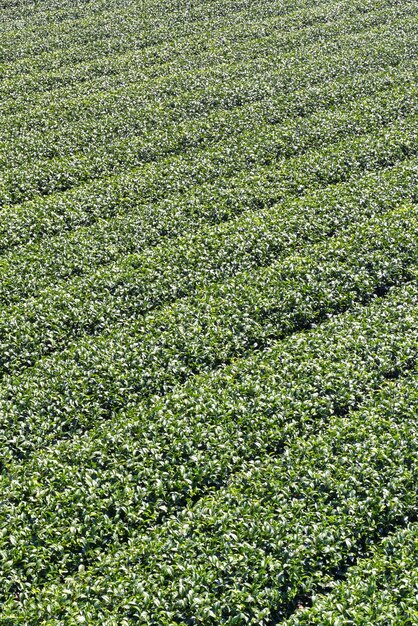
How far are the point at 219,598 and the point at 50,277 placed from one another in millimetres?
8939

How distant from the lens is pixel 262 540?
8.75 meters

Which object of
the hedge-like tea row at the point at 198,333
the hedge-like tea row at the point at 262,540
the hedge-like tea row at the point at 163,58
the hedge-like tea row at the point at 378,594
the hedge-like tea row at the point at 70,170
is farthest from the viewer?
the hedge-like tea row at the point at 163,58

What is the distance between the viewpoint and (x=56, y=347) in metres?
13.2

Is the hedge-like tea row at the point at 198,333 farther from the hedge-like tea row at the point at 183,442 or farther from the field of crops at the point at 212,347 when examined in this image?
the hedge-like tea row at the point at 183,442

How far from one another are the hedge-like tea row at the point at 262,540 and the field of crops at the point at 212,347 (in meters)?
0.03

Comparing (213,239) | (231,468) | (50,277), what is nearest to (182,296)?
(213,239)

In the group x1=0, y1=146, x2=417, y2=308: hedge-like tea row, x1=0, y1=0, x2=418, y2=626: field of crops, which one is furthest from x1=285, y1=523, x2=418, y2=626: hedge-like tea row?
x1=0, y1=146, x2=417, y2=308: hedge-like tea row

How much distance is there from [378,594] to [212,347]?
5660 mm

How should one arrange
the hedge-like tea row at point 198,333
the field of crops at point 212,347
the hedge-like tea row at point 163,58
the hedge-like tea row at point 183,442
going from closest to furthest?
the field of crops at point 212,347
the hedge-like tea row at point 183,442
the hedge-like tea row at point 198,333
the hedge-like tea row at point 163,58

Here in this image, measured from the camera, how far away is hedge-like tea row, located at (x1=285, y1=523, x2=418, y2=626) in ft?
25.6

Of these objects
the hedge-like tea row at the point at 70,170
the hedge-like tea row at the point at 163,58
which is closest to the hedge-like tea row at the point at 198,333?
the hedge-like tea row at the point at 70,170

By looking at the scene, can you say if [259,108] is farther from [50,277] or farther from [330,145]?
[50,277]

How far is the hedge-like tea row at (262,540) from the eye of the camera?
26.7ft

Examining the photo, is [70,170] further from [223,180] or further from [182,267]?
[182,267]
